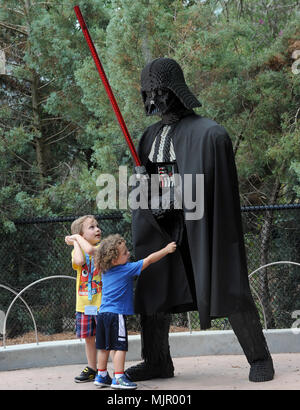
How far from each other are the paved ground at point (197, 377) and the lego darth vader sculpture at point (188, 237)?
15 centimetres

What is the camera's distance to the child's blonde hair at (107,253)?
4742 millimetres

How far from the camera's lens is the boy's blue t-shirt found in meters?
4.75

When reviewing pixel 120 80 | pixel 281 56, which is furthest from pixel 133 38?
pixel 281 56

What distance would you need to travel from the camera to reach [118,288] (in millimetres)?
4766

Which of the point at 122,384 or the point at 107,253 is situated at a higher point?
the point at 107,253

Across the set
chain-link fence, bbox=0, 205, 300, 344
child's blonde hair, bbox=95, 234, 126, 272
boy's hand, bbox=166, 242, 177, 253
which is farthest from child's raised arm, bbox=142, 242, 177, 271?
chain-link fence, bbox=0, 205, 300, 344

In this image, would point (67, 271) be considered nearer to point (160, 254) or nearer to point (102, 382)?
point (102, 382)

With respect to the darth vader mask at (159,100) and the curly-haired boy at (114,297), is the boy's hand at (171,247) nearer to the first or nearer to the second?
the curly-haired boy at (114,297)

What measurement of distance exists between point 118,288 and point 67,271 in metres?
3.94

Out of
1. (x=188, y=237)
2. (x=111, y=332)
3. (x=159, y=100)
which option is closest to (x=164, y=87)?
(x=159, y=100)

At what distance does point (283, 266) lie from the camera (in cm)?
820

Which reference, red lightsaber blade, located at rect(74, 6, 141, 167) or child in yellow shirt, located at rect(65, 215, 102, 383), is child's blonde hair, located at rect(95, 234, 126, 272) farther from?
red lightsaber blade, located at rect(74, 6, 141, 167)

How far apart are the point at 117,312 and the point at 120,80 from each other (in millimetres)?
3950

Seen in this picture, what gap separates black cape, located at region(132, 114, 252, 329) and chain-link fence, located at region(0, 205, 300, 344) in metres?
3.00
